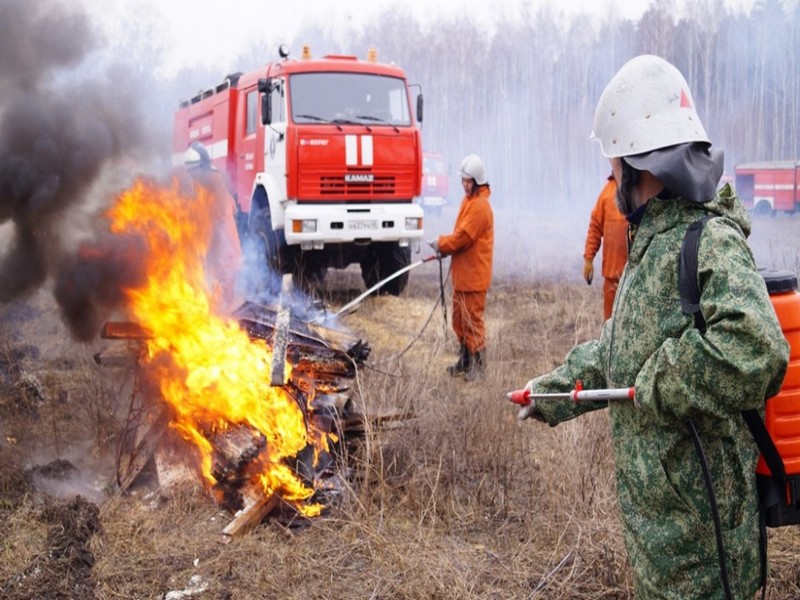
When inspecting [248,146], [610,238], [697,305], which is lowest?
[610,238]

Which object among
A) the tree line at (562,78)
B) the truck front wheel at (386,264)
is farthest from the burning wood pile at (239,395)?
the tree line at (562,78)

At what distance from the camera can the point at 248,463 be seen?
4.54 m

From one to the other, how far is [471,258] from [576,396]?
5.73 metres

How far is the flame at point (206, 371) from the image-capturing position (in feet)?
15.4

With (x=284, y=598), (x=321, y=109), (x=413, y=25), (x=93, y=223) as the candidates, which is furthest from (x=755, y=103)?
(x=284, y=598)

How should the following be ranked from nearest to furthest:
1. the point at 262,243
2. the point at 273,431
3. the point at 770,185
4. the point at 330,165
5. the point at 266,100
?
1. the point at 273,431
2. the point at 330,165
3. the point at 266,100
4. the point at 262,243
5. the point at 770,185

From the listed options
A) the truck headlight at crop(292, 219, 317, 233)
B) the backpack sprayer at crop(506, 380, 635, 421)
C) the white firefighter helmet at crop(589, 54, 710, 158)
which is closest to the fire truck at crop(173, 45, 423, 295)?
the truck headlight at crop(292, 219, 317, 233)

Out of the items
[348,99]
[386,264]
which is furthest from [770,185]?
[348,99]

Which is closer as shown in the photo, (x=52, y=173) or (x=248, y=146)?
(x=52, y=173)

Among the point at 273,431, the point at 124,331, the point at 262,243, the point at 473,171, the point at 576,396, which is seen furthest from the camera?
the point at 262,243

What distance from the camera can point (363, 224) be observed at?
10.9m

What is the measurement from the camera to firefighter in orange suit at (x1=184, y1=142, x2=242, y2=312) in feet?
21.2

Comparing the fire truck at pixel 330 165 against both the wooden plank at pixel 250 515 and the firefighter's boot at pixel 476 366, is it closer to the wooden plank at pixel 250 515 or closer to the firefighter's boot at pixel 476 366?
the firefighter's boot at pixel 476 366

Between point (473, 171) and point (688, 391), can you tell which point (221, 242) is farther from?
point (688, 391)
